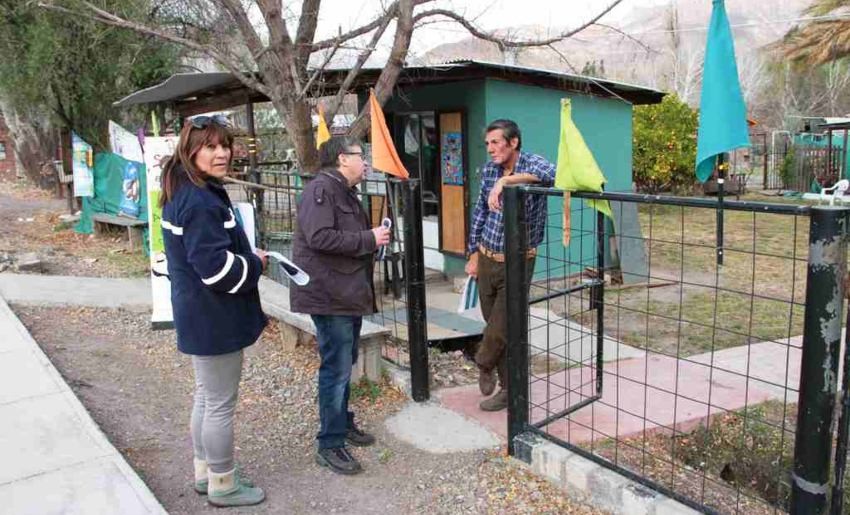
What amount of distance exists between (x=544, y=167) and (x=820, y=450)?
2.15 metres

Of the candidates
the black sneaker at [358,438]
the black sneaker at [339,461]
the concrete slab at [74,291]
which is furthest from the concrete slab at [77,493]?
the concrete slab at [74,291]

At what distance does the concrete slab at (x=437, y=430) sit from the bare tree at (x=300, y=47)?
2.41 m

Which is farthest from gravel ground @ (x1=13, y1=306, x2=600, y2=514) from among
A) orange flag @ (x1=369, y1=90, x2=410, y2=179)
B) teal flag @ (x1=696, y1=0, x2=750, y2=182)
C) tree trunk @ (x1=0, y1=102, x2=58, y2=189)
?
tree trunk @ (x1=0, y1=102, x2=58, y2=189)

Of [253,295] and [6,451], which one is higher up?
[253,295]

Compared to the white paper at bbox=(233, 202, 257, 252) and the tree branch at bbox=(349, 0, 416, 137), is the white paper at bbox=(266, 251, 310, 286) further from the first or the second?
the tree branch at bbox=(349, 0, 416, 137)

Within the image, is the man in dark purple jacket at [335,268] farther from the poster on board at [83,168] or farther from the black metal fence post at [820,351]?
the poster on board at [83,168]

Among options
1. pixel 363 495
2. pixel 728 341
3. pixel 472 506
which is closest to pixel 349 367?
pixel 363 495

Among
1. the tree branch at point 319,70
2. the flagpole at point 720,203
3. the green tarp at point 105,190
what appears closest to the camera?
the flagpole at point 720,203

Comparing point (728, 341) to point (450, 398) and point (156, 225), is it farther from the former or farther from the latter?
point (156, 225)

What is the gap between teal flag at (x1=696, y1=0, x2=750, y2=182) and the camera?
2.64m

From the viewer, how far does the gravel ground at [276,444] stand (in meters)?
3.52

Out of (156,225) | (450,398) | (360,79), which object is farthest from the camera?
(360,79)

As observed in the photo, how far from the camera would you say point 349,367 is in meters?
3.82

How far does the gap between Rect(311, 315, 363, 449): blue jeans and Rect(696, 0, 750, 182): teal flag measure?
1.95m
